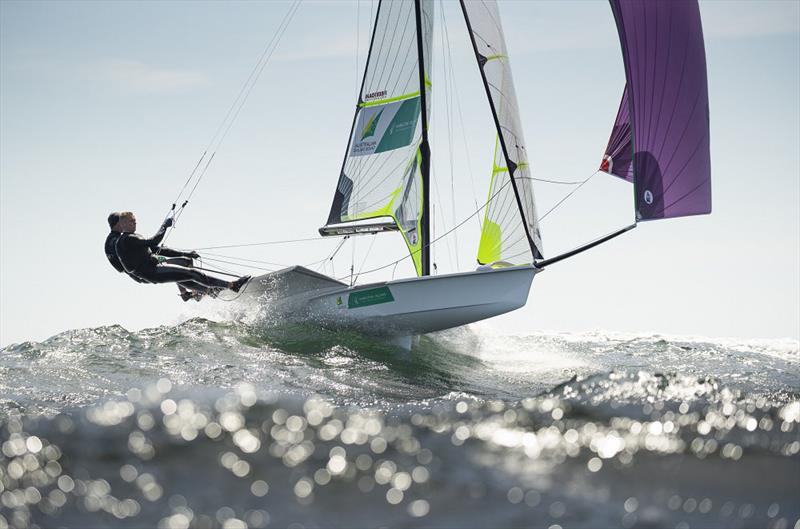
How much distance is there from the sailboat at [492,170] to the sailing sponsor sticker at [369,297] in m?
0.02

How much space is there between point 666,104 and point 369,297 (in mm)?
4238

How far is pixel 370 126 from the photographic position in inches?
463

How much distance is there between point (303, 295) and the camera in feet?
33.8

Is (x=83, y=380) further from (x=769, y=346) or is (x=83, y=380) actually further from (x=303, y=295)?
(x=769, y=346)

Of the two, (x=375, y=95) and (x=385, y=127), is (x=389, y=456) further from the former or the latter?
(x=375, y=95)

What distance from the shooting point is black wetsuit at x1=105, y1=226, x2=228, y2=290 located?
995 cm

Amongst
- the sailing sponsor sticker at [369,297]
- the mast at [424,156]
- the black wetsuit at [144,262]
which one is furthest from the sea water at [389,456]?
the mast at [424,156]

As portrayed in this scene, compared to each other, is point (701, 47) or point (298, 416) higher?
point (701, 47)

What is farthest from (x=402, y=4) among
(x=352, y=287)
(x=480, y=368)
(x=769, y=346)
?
(x=769, y=346)

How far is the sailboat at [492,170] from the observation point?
8938 millimetres

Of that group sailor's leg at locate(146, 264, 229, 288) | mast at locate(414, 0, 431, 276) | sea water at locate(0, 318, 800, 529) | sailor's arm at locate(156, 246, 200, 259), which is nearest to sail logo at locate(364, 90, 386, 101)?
mast at locate(414, 0, 431, 276)

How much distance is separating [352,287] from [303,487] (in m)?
6.93

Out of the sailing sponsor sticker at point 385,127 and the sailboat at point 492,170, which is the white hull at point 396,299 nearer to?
the sailboat at point 492,170

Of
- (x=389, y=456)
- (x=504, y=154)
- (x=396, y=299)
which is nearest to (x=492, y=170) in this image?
(x=504, y=154)
